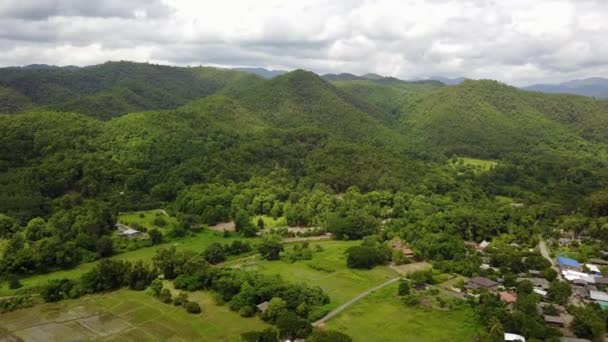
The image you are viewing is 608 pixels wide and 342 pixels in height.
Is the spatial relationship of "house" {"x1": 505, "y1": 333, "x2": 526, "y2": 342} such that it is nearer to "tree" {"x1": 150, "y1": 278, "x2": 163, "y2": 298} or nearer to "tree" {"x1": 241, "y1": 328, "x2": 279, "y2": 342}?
"tree" {"x1": 241, "y1": 328, "x2": 279, "y2": 342}

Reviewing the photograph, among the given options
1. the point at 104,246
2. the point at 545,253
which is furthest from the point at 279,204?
the point at 545,253

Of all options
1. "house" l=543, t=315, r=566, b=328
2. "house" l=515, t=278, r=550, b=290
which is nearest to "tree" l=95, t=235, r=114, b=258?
"house" l=515, t=278, r=550, b=290

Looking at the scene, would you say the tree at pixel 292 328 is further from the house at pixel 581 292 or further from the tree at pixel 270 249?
the house at pixel 581 292

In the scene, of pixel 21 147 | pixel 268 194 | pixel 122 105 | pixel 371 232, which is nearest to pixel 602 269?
pixel 371 232

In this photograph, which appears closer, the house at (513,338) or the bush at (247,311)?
the house at (513,338)

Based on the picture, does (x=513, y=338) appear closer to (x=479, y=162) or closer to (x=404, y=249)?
(x=404, y=249)

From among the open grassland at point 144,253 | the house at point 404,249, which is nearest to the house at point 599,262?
the house at point 404,249

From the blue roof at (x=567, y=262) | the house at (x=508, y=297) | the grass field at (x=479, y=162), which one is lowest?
the house at (x=508, y=297)

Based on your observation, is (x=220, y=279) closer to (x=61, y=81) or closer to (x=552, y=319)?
(x=552, y=319)
